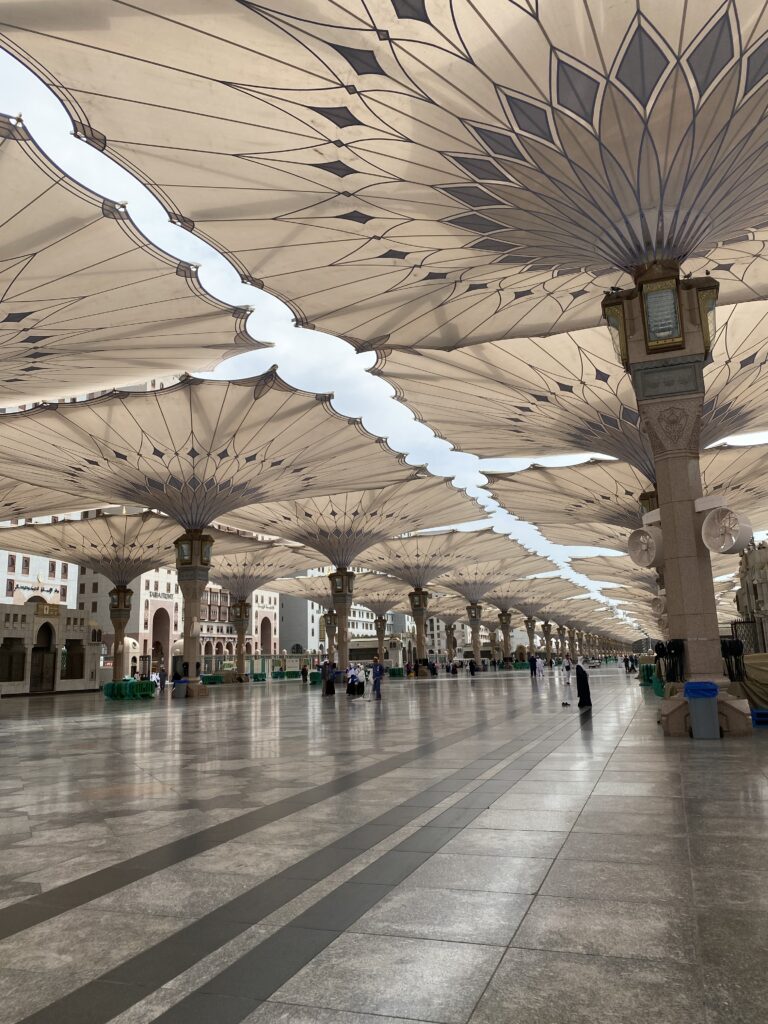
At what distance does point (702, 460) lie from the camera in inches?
1169

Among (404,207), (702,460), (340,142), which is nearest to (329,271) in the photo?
(404,207)

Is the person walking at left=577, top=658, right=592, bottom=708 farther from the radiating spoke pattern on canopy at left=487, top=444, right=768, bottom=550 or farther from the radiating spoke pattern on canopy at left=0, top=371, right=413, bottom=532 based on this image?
the radiating spoke pattern on canopy at left=487, top=444, right=768, bottom=550

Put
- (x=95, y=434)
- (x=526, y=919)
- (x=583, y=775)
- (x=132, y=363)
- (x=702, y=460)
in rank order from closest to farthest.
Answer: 1. (x=526, y=919)
2. (x=583, y=775)
3. (x=132, y=363)
4. (x=95, y=434)
5. (x=702, y=460)

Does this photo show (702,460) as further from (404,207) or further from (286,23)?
(286,23)

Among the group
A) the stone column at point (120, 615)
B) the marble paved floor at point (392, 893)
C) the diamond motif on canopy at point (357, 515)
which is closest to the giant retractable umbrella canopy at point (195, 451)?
the diamond motif on canopy at point (357, 515)

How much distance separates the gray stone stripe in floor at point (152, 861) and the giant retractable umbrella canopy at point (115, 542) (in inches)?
1381

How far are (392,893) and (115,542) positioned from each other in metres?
42.5

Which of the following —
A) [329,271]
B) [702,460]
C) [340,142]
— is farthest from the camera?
[702,460]

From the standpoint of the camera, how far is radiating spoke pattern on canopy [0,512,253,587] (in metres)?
42.2

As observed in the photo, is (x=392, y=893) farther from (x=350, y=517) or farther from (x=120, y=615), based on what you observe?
(x=120, y=615)

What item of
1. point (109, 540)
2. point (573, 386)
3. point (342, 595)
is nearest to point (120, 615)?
point (109, 540)

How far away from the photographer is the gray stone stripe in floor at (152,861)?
4.04m

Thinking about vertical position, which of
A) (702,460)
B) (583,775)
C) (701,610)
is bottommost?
(583,775)

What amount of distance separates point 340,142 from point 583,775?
9.36 metres
